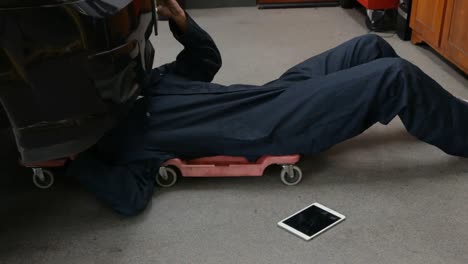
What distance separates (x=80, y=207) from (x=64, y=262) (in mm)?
269

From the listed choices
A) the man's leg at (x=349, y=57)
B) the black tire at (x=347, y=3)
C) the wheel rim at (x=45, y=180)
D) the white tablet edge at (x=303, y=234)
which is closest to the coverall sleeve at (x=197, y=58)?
the man's leg at (x=349, y=57)

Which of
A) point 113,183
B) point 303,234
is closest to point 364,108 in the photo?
point 303,234

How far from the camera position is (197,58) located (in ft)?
6.12

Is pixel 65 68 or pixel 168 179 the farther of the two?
pixel 168 179

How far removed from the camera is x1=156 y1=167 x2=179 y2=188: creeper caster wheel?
67.6 inches

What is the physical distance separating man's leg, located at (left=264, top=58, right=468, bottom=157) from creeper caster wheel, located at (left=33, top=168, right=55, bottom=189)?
69 centimetres

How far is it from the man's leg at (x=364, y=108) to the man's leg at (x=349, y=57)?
0.21 meters

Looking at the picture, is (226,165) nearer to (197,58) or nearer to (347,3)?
(197,58)

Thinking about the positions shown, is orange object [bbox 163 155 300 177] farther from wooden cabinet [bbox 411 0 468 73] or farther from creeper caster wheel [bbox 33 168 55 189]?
wooden cabinet [bbox 411 0 468 73]

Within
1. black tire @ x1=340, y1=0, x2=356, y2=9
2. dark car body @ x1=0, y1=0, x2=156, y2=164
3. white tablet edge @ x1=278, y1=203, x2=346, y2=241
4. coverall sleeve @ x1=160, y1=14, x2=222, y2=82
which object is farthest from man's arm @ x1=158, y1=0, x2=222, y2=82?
black tire @ x1=340, y1=0, x2=356, y2=9

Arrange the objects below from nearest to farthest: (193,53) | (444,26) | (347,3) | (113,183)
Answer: (113,183) < (193,53) < (444,26) < (347,3)

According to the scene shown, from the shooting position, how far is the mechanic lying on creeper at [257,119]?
5.20 ft

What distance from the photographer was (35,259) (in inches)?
56.4

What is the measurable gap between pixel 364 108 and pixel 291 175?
1.04 ft
